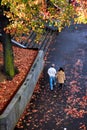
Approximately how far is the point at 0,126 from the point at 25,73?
20.3 feet

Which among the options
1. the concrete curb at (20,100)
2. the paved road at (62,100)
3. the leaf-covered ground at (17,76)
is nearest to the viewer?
the concrete curb at (20,100)

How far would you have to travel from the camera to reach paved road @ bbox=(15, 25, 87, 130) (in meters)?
16.9

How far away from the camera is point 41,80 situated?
21922mm

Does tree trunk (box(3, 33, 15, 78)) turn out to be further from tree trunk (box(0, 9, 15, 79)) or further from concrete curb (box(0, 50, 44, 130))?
concrete curb (box(0, 50, 44, 130))

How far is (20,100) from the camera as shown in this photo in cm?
1727

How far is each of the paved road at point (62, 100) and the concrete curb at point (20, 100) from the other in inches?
16.5

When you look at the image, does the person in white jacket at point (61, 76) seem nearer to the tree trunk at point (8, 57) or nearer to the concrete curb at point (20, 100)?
the concrete curb at point (20, 100)

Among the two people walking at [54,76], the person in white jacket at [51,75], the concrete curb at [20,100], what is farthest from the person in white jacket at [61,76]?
the concrete curb at [20,100]

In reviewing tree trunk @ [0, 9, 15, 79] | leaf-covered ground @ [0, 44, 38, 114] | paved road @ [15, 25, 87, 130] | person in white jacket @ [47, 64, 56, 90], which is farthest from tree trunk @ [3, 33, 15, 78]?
person in white jacket @ [47, 64, 56, 90]

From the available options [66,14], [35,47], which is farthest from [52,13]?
[35,47]

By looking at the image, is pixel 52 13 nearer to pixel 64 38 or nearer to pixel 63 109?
pixel 63 109

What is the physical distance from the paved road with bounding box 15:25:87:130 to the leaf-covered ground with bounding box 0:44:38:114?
111cm

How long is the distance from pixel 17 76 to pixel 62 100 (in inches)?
116

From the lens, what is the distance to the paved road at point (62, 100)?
16891 mm
